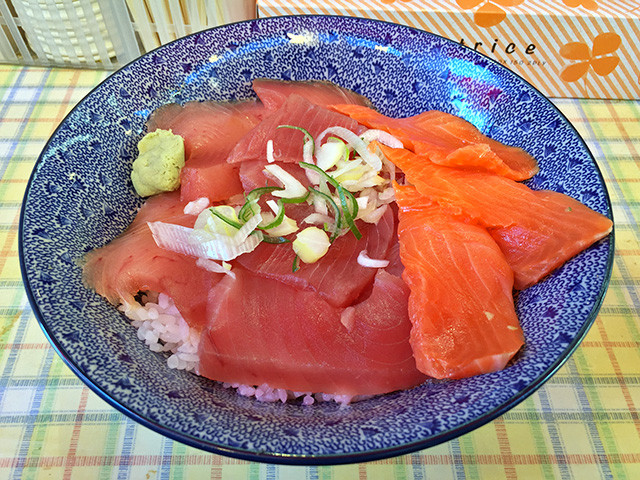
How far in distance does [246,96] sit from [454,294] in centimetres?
111

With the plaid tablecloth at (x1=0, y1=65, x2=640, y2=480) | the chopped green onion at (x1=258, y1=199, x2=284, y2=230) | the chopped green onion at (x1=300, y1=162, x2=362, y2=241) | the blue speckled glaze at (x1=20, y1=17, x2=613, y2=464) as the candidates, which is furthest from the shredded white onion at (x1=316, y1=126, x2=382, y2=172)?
the plaid tablecloth at (x1=0, y1=65, x2=640, y2=480)

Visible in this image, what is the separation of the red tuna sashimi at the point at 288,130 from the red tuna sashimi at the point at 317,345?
0.46 metres

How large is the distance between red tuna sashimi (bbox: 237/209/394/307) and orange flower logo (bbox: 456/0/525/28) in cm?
117

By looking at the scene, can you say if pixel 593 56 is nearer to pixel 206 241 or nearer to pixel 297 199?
pixel 297 199

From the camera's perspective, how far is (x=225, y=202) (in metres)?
1.51

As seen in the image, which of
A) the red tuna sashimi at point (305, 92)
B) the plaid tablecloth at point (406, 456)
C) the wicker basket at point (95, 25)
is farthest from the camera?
the wicker basket at point (95, 25)

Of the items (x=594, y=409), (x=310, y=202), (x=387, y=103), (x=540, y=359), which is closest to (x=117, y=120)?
(x=310, y=202)

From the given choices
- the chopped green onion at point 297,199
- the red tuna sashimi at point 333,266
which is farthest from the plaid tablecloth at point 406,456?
the chopped green onion at point 297,199

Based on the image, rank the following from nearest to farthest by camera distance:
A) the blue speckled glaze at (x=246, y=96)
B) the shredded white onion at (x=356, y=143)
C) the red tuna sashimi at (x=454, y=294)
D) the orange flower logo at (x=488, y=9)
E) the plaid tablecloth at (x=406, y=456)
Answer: the blue speckled glaze at (x=246, y=96) → the red tuna sashimi at (x=454, y=294) → the plaid tablecloth at (x=406, y=456) → the shredded white onion at (x=356, y=143) → the orange flower logo at (x=488, y=9)

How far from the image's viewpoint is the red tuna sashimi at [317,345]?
3.85ft

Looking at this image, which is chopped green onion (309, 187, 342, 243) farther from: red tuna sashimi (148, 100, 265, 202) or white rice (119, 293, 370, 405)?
white rice (119, 293, 370, 405)

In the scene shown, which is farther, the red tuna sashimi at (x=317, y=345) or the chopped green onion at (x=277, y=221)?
the chopped green onion at (x=277, y=221)

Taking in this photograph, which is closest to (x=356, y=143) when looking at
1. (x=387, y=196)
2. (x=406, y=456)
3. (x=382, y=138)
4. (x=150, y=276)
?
(x=382, y=138)

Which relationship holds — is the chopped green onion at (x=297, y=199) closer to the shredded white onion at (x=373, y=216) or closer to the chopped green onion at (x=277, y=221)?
the chopped green onion at (x=277, y=221)
